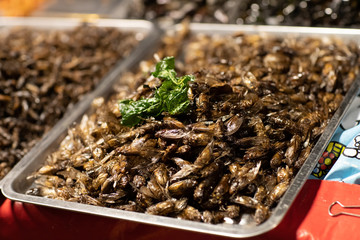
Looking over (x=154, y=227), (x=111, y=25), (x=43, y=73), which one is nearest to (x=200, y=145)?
(x=154, y=227)

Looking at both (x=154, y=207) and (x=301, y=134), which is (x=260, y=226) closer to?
(x=154, y=207)

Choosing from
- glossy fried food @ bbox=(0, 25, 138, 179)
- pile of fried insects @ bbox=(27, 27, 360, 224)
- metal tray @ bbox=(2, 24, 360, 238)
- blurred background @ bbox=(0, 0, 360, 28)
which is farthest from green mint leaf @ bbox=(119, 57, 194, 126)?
blurred background @ bbox=(0, 0, 360, 28)

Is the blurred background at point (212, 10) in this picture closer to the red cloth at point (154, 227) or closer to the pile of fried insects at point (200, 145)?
the pile of fried insects at point (200, 145)

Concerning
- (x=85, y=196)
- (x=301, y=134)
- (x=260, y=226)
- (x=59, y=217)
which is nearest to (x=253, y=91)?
(x=301, y=134)

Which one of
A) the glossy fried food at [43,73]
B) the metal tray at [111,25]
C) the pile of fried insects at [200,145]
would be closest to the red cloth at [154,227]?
the pile of fried insects at [200,145]

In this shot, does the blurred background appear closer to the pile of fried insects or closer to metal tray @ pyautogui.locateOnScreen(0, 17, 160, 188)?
metal tray @ pyautogui.locateOnScreen(0, 17, 160, 188)

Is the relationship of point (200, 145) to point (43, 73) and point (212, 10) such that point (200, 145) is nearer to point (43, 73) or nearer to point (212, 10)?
point (43, 73)

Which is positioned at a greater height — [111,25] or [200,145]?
[111,25]
